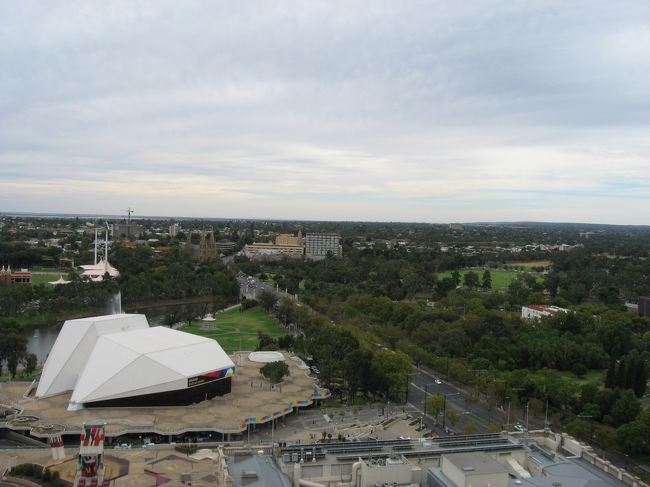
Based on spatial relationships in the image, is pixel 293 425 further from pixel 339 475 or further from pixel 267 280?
pixel 267 280

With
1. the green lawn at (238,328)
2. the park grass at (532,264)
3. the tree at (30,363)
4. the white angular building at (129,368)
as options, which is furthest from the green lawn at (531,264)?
the tree at (30,363)

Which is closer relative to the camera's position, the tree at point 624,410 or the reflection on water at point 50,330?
the tree at point 624,410

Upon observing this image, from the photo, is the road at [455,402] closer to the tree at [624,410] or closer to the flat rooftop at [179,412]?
the tree at [624,410]

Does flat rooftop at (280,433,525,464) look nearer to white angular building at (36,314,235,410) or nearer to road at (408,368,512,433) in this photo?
road at (408,368,512,433)

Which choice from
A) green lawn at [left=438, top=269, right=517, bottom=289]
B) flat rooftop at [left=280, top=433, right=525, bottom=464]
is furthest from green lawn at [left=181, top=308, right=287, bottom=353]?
green lawn at [left=438, top=269, right=517, bottom=289]

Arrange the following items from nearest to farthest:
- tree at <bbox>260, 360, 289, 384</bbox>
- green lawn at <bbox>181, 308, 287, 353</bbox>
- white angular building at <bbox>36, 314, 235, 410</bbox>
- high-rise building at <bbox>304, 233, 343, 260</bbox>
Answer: white angular building at <bbox>36, 314, 235, 410</bbox> → tree at <bbox>260, 360, 289, 384</bbox> → green lawn at <bbox>181, 308, 287, 353</bbox> → high-rise building at <bbox>304, 233, 343, 260</bbox>

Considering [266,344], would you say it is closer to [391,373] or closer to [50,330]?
[391,373]

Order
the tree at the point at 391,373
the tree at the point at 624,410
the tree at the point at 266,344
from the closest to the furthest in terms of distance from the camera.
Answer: the tree at the point at 624,410
the tree at the point at 391,373
the tree at the point at 266,344

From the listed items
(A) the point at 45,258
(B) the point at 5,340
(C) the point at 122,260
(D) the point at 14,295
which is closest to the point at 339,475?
(B) the point at 5,340
